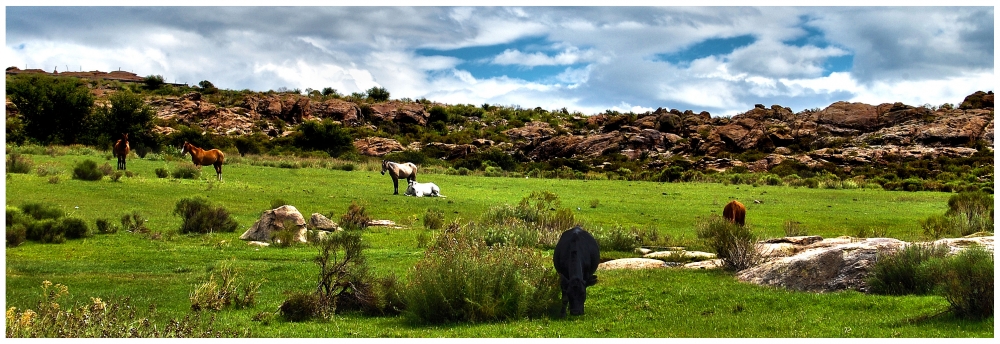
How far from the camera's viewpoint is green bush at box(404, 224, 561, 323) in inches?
439

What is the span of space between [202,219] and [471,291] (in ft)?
49.1

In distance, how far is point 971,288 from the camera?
32.4 feet

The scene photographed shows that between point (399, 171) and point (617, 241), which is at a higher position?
point (399, 171)

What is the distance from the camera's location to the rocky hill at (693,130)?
256 ft

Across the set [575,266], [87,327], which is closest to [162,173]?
[87,327]

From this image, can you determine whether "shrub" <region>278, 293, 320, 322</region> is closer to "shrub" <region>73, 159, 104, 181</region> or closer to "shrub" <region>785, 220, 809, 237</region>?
"shrub" <region>785, 220, 809, 237</region>

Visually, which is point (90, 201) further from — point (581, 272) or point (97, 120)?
point (97, 120)

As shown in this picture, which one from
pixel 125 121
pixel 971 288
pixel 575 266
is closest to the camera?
pixel 971 288

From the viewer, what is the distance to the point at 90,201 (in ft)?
90.7

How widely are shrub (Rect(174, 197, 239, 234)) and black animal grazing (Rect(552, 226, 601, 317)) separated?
14432 millimetres

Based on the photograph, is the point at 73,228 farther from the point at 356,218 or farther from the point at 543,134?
the point at 543,134

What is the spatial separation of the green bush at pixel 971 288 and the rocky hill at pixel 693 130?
62.9 metres

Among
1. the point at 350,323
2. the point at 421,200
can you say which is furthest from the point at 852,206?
the point at 350,323

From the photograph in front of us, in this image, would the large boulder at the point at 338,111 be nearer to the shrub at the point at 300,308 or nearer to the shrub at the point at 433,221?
the shrub at the point at 433,221
